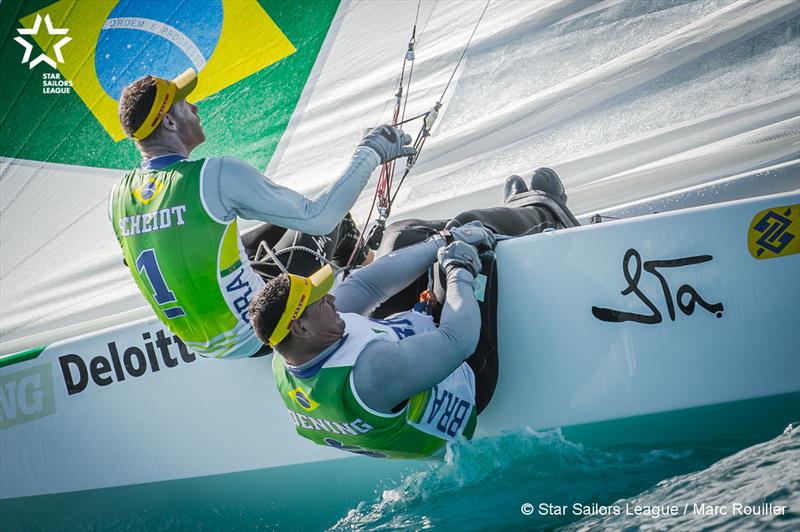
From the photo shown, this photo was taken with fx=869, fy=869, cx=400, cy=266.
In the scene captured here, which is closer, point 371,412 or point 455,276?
point 371,412

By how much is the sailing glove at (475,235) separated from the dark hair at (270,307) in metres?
0.51

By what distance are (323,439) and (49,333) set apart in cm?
153

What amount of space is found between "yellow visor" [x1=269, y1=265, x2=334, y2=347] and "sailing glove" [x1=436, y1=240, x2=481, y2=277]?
0.32 meters

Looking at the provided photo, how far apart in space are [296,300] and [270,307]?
5 centimetres

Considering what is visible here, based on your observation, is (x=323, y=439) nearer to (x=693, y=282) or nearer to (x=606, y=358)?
(x=606, y=358)

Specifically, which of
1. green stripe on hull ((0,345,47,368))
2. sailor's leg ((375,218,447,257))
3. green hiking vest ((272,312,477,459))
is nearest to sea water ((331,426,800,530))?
green hiking vest ((272,312,477,459))

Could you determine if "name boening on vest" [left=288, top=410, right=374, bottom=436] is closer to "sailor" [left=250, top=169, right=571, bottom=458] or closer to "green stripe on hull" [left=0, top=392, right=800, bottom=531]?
"sailor" [left=250, top=169, right=571, bottom=458]

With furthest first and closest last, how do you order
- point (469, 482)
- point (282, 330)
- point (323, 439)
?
point (469, 482)
point (323, 439)
point (282, 330)

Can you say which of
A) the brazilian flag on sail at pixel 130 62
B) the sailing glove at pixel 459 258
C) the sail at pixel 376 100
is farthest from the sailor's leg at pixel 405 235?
the brazilian flag on sail at pixel 130 62

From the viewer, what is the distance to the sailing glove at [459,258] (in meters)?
1.81

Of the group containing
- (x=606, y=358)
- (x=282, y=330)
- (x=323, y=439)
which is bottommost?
(x=606, y=358)

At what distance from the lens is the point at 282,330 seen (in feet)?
5.11

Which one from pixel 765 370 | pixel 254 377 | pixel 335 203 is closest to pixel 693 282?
pixel 765 370

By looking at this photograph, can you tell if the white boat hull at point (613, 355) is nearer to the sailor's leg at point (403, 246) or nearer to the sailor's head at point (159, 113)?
the sailor's leg at point (403, 246)
